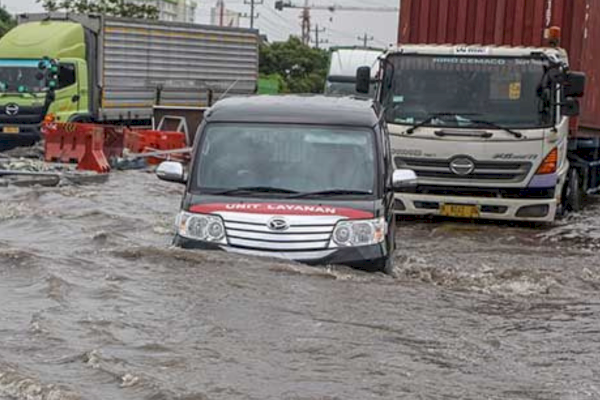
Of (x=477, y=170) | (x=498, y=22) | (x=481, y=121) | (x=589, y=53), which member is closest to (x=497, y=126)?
(x=481, y=121)

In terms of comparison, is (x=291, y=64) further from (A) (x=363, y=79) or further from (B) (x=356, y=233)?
(B) (x=356, y=233)

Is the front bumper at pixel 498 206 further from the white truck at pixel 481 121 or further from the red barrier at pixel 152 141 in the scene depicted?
the red barrier at pixel 152 141

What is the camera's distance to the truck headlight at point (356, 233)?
28.3ft

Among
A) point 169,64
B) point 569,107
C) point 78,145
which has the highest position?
point 569,107

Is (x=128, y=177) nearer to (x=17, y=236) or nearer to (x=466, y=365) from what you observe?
(x=17, y=236)

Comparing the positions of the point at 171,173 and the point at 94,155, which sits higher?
the point at 171,173

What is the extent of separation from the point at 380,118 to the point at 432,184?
4112 millimetres

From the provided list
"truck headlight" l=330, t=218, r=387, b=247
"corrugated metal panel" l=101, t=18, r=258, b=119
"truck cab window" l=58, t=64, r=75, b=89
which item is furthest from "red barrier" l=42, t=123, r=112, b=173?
"truck headlight" l=330, t=218, r=387, b=247

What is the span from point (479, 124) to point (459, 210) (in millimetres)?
1113

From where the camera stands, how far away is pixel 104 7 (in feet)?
169

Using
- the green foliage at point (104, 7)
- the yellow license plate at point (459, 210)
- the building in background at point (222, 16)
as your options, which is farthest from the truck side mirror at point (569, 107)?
the building in background at point (222, 16)

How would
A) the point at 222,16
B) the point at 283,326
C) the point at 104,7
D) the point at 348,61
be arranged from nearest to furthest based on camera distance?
the point at 283,326
the point at 348,61
the point at 104,7
the point at 222,16

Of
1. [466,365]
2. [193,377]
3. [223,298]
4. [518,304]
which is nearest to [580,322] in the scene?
[518,304]

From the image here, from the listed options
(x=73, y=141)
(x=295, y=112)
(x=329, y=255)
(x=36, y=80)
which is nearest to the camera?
(x=329, y=255)
